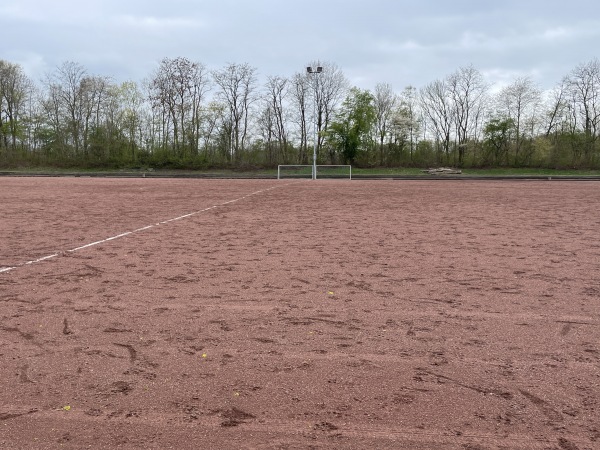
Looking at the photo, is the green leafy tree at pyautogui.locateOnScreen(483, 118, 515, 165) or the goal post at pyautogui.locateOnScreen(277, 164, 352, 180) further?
the green leafy tree at pyautogui.locateOnScreen(483, 118, 515, 165)

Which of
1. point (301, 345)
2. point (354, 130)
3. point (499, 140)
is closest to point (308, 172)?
point (354, 130)

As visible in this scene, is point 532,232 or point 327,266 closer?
point 327,266

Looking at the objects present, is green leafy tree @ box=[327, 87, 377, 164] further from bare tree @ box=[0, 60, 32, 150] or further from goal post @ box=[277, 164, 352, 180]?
bare tree @ box=[0, 60, 32, 150]

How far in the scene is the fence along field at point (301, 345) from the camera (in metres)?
3.05

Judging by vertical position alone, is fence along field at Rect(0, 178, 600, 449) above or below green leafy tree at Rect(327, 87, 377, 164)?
below

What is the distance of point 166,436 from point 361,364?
1.59m

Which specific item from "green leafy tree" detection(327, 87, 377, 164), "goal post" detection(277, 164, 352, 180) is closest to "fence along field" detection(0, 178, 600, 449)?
"goal post" detection(277, 164, 352, 180)

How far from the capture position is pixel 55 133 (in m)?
60.4

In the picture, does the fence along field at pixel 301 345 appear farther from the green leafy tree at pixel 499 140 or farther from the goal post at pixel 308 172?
the green leafy tree at pixel 499 140

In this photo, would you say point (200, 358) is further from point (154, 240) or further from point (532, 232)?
point (532, 232)

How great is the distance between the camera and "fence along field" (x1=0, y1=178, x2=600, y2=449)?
3055 millimetres

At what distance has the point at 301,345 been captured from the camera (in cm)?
436

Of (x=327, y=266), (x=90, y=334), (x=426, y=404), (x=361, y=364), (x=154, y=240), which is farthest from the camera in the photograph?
(x=154, y=240)

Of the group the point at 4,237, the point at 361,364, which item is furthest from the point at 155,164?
the point at 361,364
